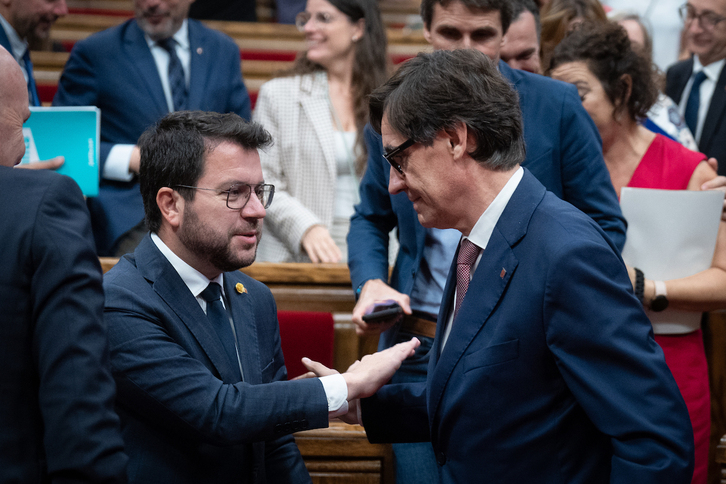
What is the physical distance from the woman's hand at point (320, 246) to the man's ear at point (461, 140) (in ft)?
4.39

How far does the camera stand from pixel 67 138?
2.58 metres

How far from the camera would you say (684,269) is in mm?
2150

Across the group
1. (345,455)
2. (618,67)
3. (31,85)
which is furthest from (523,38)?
(31,85)

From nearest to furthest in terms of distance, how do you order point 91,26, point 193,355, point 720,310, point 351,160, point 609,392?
point 609,392 → point 193,355 → point 720,310 → point 351,160 → point 91,26

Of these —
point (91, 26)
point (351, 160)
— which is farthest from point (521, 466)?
point (91, 26)

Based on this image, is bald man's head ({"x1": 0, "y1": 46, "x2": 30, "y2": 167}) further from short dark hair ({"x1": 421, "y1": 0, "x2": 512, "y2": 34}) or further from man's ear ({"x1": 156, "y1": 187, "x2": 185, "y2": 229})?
short dark hair ({"x1": 421, "y1": 0, "x2": 512, "y2": 34})

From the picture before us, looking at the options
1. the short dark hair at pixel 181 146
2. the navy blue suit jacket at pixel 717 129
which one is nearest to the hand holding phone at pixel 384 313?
the short dark hair at pixel 181 146

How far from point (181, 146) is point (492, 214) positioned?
2.31 feet

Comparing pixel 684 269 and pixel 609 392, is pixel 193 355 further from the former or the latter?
pixel 684 269

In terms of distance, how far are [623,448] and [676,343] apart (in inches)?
45.6

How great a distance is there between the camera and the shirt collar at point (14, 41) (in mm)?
2912

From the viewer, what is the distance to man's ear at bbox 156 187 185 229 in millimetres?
1601

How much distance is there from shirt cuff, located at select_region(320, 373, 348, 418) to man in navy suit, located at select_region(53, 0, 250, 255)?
1559 millimetres

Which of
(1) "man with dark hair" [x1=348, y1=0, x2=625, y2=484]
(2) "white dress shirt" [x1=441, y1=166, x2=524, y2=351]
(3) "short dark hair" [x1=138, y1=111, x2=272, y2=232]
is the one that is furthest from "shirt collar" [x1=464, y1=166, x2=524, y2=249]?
(3) "short dark hair" [x1=138, y1=111, x2=272, y2=232]
